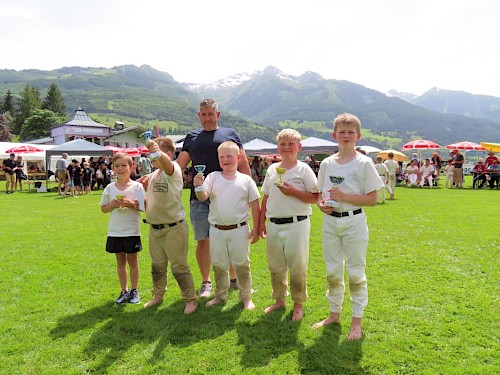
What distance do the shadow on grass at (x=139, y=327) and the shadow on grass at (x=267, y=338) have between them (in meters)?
0.26

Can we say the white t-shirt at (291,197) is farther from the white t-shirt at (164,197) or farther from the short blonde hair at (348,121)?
the white t-shirt at (164,197)

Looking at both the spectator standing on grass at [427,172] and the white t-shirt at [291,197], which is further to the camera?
the spectator standing on grass at [427,172]

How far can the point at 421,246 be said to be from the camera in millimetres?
6652

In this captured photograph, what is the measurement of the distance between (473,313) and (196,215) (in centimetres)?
331

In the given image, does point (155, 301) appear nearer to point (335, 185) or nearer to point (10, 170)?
point (335, 185)

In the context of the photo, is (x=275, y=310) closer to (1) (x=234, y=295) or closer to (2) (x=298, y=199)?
(1) (x=234, y=295)

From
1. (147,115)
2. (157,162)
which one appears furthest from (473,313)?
(147,115)

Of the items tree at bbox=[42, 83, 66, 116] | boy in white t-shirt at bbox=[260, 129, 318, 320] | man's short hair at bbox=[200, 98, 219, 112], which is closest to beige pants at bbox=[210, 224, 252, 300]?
boy in white t-shirt at bbox=[260, 129, 318, 320]

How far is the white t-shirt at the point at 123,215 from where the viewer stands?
4246mm

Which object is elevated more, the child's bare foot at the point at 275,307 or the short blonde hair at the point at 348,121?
the short blonde hair at the point at 348,121

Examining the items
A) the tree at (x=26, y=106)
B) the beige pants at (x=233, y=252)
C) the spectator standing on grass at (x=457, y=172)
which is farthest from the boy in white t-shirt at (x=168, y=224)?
the tree at (x=26, y=106)

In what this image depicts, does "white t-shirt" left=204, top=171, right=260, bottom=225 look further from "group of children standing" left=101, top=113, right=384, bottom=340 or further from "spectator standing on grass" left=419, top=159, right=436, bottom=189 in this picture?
"spectator standing on grass" left=419, top=159, right=436, bottom=189

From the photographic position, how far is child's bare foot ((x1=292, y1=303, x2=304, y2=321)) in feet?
12.3

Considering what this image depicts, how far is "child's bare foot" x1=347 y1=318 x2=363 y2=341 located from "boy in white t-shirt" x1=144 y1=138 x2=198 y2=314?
5.79ft
